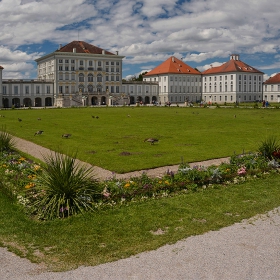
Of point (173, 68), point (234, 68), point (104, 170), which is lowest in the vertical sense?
point (104, 170)

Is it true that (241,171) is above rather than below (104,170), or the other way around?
above

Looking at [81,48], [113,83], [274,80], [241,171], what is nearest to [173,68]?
[113,83]

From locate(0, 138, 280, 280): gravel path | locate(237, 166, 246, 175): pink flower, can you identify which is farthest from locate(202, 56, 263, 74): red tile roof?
locate(0, 138, 280, 280): gravel path

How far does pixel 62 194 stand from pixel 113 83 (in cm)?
9181

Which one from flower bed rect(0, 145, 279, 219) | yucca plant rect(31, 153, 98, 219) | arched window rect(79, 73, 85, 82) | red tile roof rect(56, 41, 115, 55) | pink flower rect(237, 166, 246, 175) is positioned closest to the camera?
yucca plant rect(31, 153, 98, 219)

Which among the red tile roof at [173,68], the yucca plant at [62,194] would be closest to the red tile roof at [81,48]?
the red tile roof at [173,68]

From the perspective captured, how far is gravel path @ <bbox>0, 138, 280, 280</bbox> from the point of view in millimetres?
5082

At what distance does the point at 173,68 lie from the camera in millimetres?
104812

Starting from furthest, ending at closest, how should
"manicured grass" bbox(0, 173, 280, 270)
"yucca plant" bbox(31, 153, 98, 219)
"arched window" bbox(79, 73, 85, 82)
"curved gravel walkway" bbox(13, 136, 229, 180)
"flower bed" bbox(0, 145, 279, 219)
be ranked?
"arched window" bbox(79, 73, 85, 82) < "curved gravel walkway" bbox(13, 136, 229, 180) < "flower bed" bbox(0, 145, 279, 219) < "yucca plant" bbox(31, 153, 98, 219) < "manicured grass" bbox(0, 173, 280, 270)

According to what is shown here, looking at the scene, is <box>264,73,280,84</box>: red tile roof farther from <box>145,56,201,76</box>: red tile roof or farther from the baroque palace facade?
<box>145,56,201,76</box>: red tile roof

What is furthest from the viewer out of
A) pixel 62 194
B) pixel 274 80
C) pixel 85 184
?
pixel 274 80

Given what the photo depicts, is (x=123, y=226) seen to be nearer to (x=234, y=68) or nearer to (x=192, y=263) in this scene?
(x=192, y=263)

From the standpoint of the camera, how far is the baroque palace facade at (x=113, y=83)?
88562 mm

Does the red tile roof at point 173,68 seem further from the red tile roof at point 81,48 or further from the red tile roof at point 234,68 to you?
the red tile roof at point 81,48
